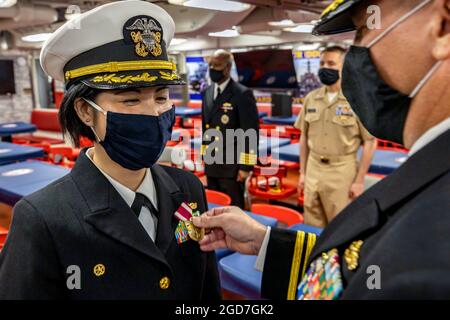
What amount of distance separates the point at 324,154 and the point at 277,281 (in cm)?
252

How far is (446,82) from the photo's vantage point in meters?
0.77

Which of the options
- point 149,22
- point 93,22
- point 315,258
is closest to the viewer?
point 315,258

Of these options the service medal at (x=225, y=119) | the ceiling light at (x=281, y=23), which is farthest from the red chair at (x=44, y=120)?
the service medal at (x=225, y=119)

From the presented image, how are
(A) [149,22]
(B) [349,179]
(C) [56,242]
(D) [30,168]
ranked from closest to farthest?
(C) [56,242] → (A) [149,22] → (B) [349,179] → (D) [30,168]

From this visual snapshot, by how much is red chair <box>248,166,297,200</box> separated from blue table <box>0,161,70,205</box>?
2.31 meters

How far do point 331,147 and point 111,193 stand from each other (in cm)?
278

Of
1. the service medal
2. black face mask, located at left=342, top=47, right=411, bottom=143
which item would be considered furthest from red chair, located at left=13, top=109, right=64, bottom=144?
black face mask, located at left=342, top=47, right=411, bottom=143

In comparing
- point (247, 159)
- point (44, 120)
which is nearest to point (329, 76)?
point (247, 159)

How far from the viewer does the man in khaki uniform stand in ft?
11.7

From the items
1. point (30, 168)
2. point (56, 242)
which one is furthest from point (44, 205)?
point (30, 168)

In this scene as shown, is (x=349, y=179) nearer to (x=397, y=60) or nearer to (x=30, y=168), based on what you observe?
(x=397, y=60)

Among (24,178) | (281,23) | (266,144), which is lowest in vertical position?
(24,178)

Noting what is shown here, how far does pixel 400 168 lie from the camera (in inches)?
33.4

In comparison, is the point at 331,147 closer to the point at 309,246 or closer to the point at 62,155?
the point at 309,246
